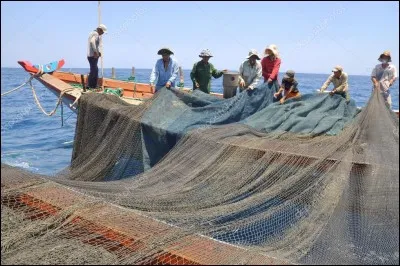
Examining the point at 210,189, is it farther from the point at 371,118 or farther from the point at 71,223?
the point at 371,118

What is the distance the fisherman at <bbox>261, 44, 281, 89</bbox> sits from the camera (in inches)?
300

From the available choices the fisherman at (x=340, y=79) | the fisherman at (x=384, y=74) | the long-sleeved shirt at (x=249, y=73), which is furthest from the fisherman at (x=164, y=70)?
the fisherman at (x=384, y=74)

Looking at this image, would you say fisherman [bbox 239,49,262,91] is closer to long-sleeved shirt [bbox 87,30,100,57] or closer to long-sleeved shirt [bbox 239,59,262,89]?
long-sleeved shirt [bbox 239,59,262,89]

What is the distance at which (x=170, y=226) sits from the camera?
2.76 m

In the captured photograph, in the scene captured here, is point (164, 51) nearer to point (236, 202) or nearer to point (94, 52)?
point (94, 52)

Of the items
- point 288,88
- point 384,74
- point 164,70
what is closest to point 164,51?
point 164,70

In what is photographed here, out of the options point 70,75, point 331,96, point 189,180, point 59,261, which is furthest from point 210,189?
point 70,75

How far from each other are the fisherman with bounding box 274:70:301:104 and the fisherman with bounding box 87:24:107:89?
15.9 ft

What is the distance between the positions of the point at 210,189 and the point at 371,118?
6.89ft

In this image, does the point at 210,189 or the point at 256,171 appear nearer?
the point at 210,189

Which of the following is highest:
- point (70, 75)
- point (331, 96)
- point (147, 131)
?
point (70, 75)

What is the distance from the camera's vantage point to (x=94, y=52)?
31.9 feet

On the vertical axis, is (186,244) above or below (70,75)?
below

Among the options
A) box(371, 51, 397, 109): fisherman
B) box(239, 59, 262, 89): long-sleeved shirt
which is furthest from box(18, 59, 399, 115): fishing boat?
box(371, 51, 397, 109): fisherman
